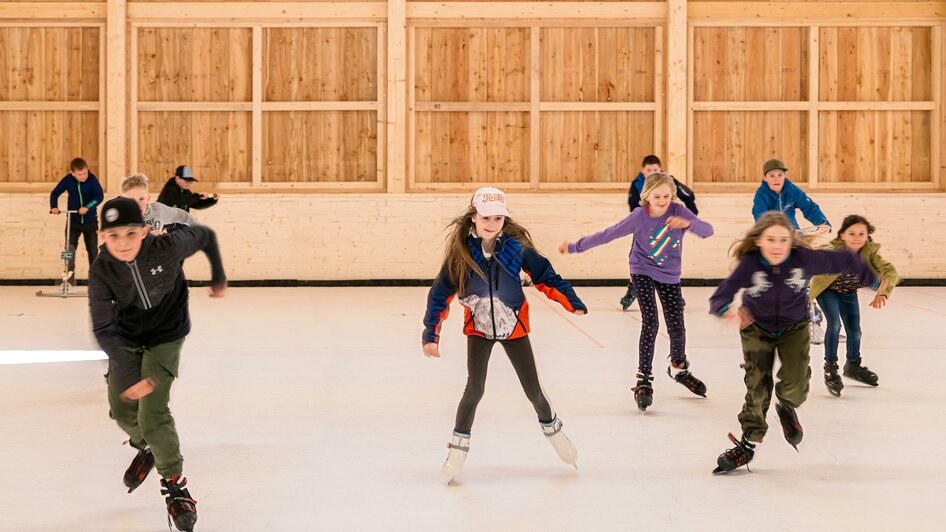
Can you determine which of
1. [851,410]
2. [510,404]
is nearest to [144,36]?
[510,404]

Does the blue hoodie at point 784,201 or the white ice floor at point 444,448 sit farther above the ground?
the blue hoodie at point 784,201

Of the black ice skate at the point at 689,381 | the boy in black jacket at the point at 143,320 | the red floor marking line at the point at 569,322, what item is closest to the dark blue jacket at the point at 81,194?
the red floor marking line at the point at 569,322

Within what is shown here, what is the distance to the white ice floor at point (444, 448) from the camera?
5.18 meters

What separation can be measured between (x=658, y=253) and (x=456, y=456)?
2788 millimetres

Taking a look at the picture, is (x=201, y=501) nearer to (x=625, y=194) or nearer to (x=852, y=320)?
(x=852, y=320)

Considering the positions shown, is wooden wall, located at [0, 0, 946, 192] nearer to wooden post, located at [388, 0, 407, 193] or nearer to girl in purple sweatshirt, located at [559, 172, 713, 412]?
wooden post, located at [388, 0, 407, 193]

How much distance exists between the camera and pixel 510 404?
7.86 m

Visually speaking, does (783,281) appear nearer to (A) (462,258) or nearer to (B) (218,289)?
(A) (462,258)

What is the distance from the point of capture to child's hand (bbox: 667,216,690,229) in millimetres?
7781

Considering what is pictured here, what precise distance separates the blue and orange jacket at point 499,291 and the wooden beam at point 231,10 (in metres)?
13.8

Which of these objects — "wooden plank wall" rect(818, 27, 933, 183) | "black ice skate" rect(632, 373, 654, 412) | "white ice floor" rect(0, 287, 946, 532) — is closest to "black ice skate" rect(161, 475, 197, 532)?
"white ice floor" rect(0, 287, 946, 532)

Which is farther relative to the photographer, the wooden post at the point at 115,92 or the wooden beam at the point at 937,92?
the wooden beam at the point at 937,92

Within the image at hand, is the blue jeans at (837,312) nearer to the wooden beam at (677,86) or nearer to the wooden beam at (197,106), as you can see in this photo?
the wooden beam at (677,86)

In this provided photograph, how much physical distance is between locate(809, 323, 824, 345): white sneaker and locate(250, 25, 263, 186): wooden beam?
10.2 meters
